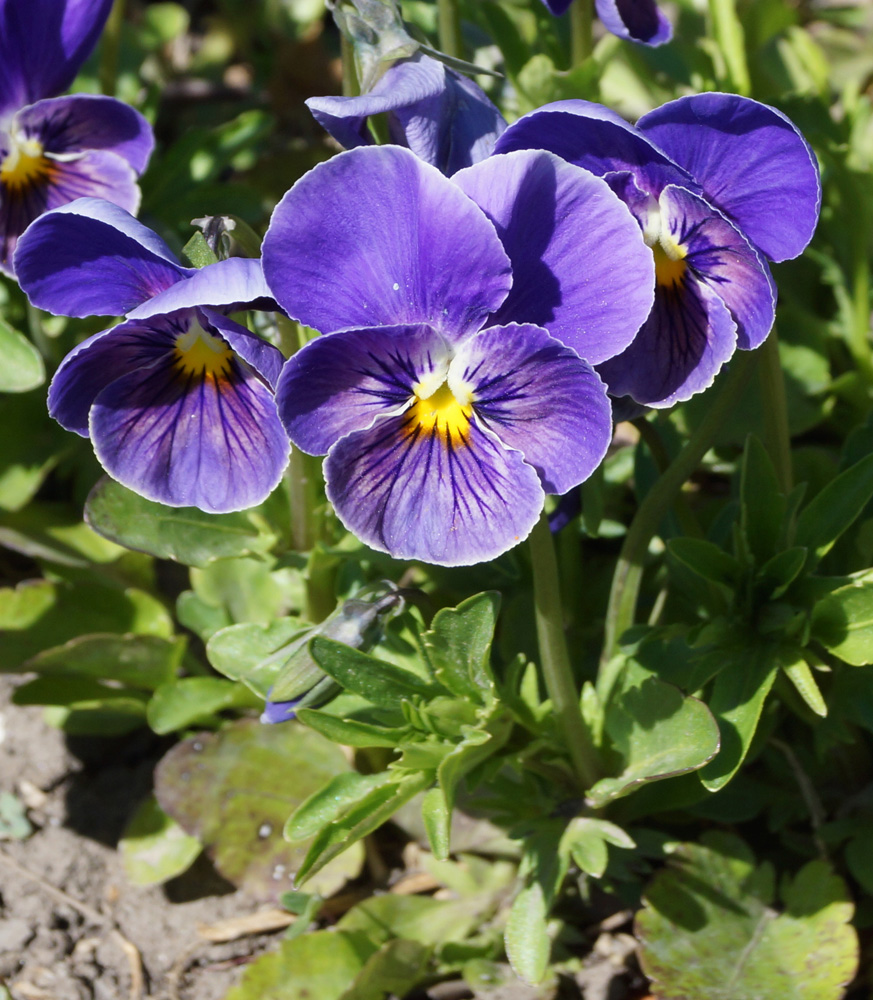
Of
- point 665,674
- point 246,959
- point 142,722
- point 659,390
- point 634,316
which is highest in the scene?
point 634,316

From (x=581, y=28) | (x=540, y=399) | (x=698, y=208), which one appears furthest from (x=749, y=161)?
(x=581, y=28)

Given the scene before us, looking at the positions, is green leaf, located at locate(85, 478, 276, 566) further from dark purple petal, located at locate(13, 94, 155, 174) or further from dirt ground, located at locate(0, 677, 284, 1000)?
dirt ground, located at locate(0, 677, 284, 1000)

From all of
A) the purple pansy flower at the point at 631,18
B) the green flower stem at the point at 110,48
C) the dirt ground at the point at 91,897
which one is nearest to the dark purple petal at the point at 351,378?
the purple pansy flower at the point at 631,18

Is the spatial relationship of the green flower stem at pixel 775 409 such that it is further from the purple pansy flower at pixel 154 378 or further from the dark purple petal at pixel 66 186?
the dark purple petal at pixel 66 186

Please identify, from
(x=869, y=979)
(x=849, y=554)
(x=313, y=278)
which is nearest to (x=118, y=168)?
(x=313, y=278)

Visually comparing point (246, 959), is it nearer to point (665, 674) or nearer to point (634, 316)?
point (665, 674)

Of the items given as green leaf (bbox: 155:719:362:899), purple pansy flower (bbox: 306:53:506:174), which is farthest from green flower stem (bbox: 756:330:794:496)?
green leaf (bbox: 155:719:362:899)
